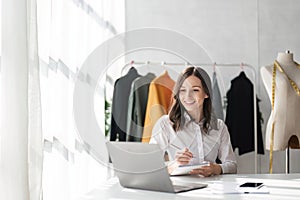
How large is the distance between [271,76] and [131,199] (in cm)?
222

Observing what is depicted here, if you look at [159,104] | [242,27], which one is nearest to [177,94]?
[159,104]

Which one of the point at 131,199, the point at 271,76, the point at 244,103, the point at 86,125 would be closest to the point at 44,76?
the point at 86,125

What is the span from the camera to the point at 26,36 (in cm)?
184

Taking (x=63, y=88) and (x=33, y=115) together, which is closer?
(x=33, y=115)

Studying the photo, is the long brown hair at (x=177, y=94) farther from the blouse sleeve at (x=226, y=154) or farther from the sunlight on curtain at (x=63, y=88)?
the blouse sleeve at (x=226, y=154)

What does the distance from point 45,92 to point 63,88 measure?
522mm

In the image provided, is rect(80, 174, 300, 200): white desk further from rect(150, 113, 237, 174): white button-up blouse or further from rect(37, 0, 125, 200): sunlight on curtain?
rect(37, 0, 125, 200): sunlight on curtain

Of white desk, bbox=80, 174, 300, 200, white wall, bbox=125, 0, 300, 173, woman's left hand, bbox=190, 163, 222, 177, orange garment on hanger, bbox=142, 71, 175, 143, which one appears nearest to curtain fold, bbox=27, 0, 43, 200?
white desk, bbox=80, 174, 300, 200

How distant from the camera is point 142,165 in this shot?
2.24 metres

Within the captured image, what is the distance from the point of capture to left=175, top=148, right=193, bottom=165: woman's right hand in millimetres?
2420

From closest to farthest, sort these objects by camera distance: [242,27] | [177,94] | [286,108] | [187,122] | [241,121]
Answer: [177,94] < [187,122] < [286,108] < [241,121] < [242,27]

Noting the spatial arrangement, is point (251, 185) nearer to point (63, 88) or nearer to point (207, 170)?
point (207, 170)

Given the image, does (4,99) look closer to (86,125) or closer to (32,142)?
(32,142)

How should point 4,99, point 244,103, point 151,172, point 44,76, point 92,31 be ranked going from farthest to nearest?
point 244,103, point 92,31, point 44,76, point 151,172, point 4,99
